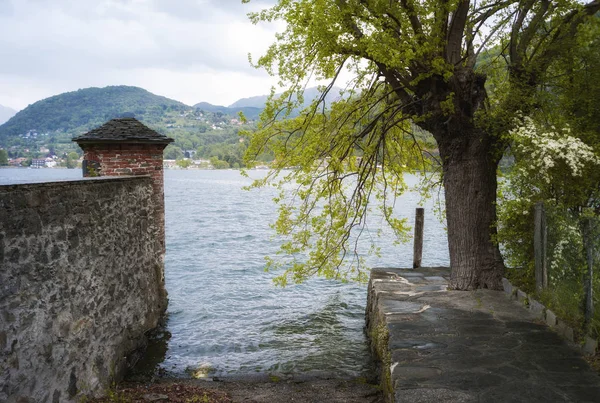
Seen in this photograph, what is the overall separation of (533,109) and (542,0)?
1.61 meters

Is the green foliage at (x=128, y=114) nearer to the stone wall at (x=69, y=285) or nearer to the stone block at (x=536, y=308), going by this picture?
the stone wall at (x=69, y=285)

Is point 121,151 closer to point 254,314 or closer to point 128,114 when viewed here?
point 254,314

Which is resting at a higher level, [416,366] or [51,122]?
[51,122]

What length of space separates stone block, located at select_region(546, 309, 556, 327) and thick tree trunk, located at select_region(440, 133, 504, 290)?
1.74 meters

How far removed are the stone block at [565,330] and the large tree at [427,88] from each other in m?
2.01

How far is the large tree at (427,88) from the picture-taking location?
22.2 ft

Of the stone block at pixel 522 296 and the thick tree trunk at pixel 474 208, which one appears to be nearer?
the stone block at pixel 522 296

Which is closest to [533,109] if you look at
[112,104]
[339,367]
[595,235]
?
[595,235]

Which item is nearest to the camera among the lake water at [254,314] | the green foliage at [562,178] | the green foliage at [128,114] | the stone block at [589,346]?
the stone block at [589,346]

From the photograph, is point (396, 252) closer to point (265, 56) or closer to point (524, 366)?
point (265, 56)

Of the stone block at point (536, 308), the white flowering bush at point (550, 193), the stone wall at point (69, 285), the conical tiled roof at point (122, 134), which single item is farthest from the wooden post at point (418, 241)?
the stone wall at point (69, 285)

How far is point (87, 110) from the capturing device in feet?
307

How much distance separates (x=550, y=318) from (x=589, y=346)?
1.01 meters

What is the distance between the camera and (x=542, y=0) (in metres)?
6.96
